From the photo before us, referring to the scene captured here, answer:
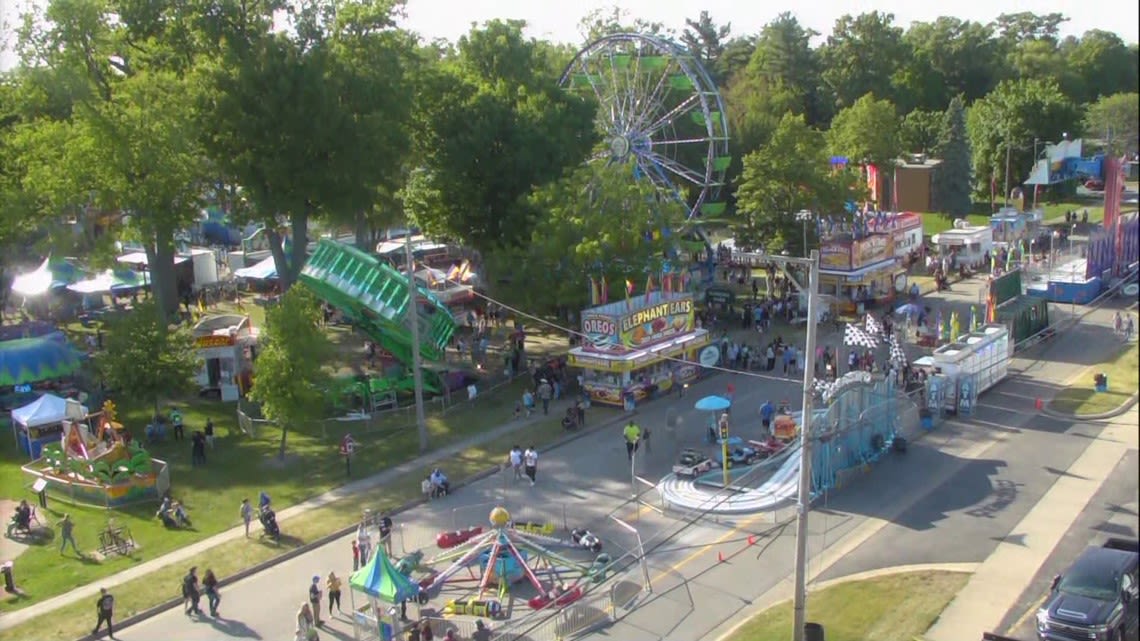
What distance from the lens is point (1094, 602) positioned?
19.0 meters

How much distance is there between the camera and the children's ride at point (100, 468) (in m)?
29.6

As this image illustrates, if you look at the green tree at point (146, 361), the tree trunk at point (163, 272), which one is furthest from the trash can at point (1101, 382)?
the tree trunk at point (163, 272)

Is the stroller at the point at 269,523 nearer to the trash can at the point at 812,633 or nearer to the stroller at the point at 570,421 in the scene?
the stroller at the point at 570,421

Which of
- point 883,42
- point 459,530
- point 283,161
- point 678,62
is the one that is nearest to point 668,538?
point 459,530

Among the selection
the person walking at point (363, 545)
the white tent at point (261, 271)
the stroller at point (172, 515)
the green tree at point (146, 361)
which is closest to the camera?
the person walking at point (363, 545)

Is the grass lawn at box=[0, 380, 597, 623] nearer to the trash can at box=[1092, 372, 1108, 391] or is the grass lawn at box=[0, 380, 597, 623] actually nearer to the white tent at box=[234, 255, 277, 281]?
the white tent at box=[234, 255, 277, 281]

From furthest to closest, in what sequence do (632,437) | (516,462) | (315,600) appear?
(632,437)
(516,462)
(315,600)

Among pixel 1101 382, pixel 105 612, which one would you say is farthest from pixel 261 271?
pixel 1101 382

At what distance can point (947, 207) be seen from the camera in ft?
244

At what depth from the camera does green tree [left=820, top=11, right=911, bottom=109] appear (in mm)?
98875

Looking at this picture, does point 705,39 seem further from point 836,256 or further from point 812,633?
point 812,633

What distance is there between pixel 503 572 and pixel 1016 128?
211ft

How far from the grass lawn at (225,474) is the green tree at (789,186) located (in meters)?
19.1

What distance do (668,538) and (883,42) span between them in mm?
84118
